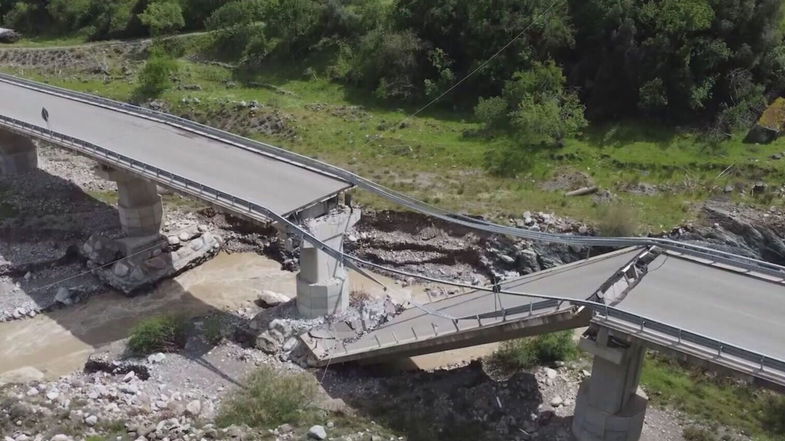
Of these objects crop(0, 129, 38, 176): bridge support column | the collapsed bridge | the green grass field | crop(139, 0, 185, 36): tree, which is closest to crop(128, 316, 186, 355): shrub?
the collapsed bridge

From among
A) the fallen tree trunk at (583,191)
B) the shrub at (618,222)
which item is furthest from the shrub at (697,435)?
the fallen tree trunk at (583,191)

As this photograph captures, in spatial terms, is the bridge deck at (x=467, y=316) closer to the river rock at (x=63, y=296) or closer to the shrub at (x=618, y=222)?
the shrub at (x=618, y=222)

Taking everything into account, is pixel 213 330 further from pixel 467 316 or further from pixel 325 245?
pixel 467 316

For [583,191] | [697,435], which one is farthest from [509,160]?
[697,435]

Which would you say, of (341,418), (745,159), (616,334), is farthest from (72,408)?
(745,159)

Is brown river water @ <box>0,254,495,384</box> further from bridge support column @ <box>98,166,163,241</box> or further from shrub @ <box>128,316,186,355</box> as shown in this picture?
bridge support column @ <box>98,166,163,241</box>

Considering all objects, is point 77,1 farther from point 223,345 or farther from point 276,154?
point 223,345
